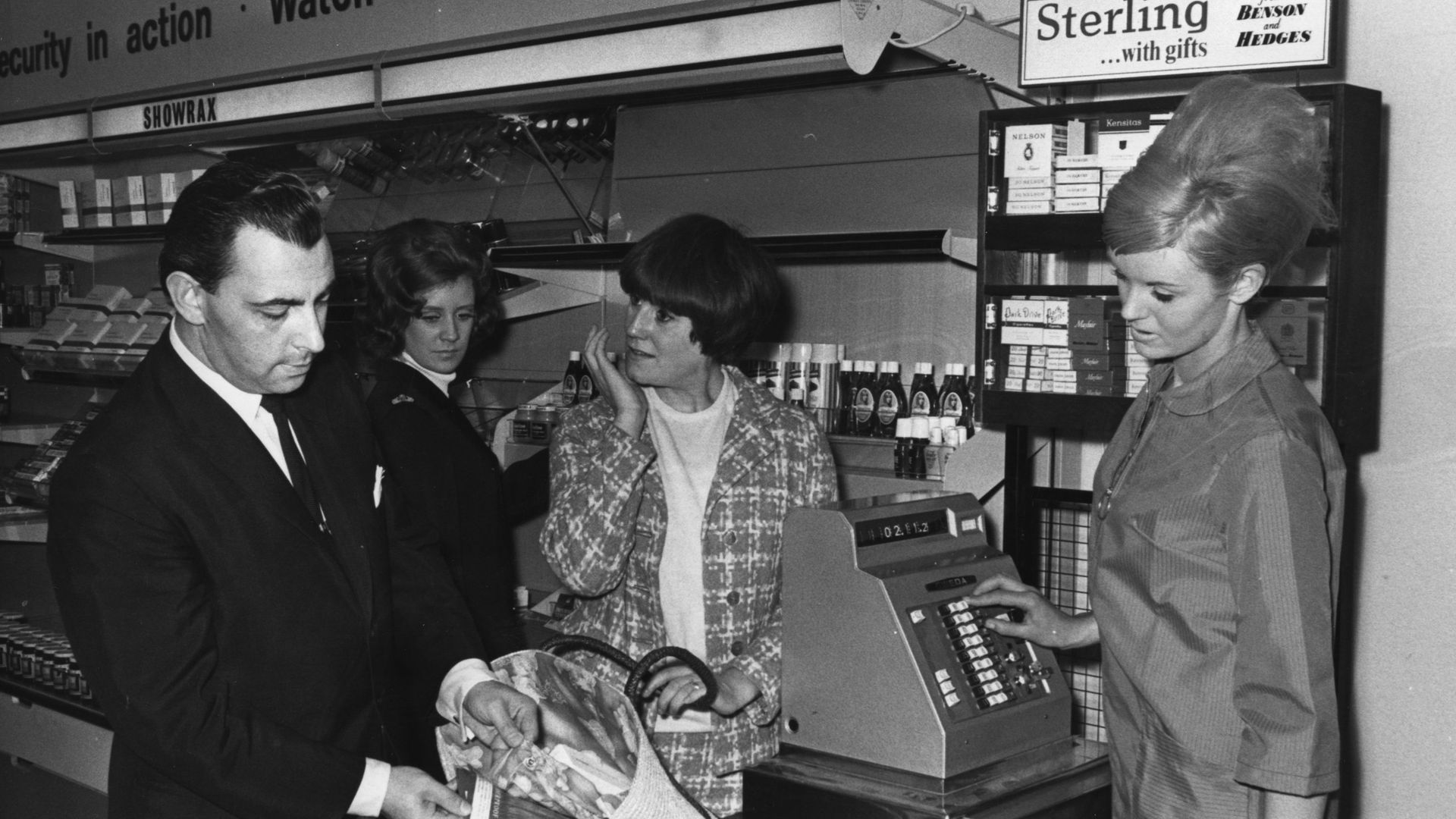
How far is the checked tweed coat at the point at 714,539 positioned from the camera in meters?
2.71

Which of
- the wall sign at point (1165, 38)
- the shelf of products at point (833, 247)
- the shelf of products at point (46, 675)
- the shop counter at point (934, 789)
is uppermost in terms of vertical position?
the wall sign at point (1165, 38)

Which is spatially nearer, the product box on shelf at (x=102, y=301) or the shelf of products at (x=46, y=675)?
the shelf of products at (x=46, y=675)

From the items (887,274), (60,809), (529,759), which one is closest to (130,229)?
(60,809)

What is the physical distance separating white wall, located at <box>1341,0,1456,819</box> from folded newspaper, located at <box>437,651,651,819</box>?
1.89 m

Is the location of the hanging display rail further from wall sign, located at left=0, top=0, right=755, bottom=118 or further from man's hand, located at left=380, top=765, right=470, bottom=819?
man's hand, located at left=380, top=765, right=470, bottom=819

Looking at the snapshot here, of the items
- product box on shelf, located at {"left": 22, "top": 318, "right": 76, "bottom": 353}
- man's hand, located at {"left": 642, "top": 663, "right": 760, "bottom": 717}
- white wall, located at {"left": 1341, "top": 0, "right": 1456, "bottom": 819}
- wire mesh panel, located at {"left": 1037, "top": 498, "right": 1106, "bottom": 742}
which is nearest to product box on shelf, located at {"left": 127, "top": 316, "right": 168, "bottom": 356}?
product box on shelf, located at {"left": 22, "top": 318, "right": 76, "bottom": 353}

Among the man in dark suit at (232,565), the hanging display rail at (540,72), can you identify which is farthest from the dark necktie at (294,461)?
the hanging display rail at (540,72)

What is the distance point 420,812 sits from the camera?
6.59ft

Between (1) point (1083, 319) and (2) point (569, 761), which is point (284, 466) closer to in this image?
(2) point (569, 761)

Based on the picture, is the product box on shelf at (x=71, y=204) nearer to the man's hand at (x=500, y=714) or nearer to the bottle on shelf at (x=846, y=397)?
the bottle on shelf at (x=846, y=397)

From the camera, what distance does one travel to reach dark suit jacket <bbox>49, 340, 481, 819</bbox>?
6.36 ft

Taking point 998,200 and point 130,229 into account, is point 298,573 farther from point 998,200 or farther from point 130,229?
point 130,229

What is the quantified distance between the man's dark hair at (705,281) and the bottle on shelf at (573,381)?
1482mm

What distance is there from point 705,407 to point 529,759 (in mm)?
1282
